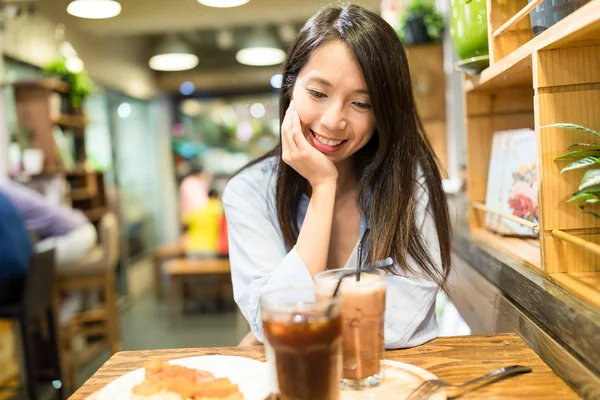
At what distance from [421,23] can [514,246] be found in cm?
205

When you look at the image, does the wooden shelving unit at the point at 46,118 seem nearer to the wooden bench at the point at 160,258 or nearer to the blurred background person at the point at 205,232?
the blurred background person at the point at 205,232

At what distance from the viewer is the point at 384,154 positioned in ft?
4.74

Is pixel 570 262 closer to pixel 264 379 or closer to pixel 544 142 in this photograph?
pixel 544 142

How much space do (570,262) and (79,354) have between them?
Result: 4.04 meters

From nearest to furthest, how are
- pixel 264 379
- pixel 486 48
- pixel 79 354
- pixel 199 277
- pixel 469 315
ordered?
1. pixel 264 379
2. pixel 486 48
3. pixel 469 315
4. pixel 79 354
5. pixel 199 277

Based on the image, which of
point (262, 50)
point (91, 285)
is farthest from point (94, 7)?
A: point (262, 50)

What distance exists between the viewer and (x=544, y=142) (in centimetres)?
111

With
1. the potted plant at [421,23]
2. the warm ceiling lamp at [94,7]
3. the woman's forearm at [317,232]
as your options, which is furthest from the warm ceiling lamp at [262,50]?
the woman's forearm at [317,232]

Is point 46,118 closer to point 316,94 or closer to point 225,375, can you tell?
point 316,94

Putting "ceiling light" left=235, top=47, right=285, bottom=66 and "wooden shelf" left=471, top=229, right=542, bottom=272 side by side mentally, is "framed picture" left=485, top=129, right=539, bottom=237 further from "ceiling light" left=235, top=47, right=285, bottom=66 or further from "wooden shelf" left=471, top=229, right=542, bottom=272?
"ceiling light" left=235, top=47, right=285, bottom=66

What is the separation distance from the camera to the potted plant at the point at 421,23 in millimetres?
3143

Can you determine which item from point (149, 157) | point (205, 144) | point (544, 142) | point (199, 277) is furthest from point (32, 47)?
point (544, 142)

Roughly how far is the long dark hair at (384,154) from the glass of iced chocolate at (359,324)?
16.4 inches

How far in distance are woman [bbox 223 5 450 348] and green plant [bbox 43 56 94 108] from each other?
165 inches
